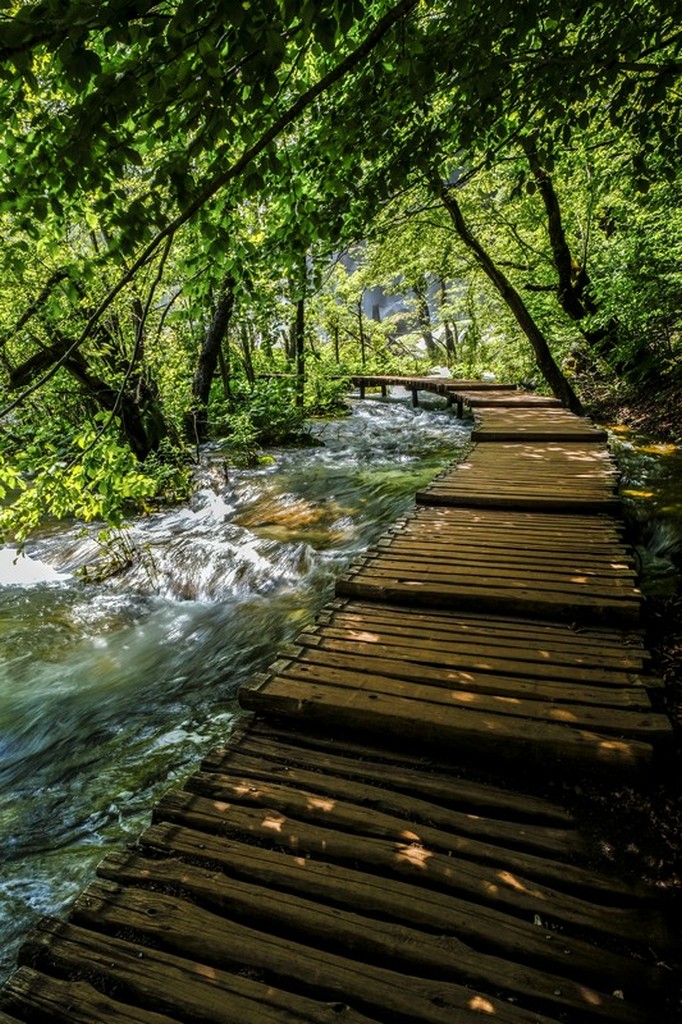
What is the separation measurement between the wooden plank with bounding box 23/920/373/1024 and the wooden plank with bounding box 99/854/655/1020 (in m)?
0.18

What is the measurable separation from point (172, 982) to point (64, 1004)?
0.33 meters

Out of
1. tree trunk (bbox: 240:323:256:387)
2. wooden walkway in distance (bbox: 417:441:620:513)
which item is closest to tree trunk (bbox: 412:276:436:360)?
tree trunk (bbox: 240:323:256:387)

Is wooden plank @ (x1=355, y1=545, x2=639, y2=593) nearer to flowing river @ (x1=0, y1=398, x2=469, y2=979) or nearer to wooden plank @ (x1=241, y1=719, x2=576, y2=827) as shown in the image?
wooden plank @ (x1=241, y1=719, x2=576, y2=827)

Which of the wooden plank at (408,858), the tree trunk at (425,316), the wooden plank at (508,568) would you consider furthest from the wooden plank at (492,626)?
the tree trunk at (425,316)

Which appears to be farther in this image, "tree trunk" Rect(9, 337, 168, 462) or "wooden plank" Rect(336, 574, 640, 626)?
"tree trunk" Rect(9, 337, 168, 462)

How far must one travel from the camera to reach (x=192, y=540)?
8.85m

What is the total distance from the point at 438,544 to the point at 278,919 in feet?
11.7

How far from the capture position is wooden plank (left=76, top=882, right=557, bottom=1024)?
1.66 metres

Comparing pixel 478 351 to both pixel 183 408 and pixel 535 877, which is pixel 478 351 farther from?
pixel 535 877

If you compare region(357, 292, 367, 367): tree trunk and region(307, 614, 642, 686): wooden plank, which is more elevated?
region(357, 292, 367, 367): tree trunk

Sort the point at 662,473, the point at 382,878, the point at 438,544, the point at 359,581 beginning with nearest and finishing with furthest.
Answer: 1. the point at 382,878
2. the point at 359,581
3. the point at 438,544
4. the point at 662,473

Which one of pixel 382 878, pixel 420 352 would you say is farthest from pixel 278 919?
pixel 420 352

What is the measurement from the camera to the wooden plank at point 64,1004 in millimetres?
1644

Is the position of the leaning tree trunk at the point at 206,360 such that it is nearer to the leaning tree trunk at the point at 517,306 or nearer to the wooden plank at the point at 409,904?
the leaning tree trunk at the point at 517,306
